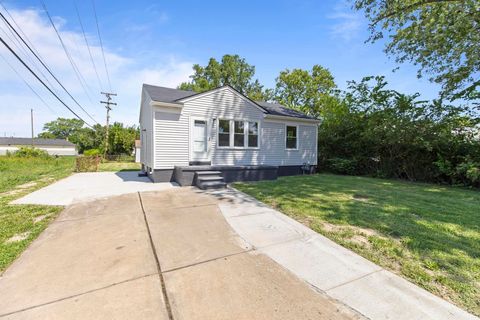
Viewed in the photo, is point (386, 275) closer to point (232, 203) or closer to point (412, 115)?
point (232, 203)

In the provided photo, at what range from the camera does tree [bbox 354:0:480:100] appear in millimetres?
9430

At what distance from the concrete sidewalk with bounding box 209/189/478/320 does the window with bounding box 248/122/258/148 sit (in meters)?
6.21

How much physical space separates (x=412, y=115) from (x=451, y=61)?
150 inches

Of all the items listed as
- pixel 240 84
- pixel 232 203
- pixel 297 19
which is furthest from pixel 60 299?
pixel 240 84

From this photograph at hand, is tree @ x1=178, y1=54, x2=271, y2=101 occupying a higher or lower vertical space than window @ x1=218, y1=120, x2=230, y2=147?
higher

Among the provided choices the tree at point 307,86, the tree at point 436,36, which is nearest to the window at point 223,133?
the tree at point 436,36

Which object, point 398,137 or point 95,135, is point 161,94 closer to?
point 398,137

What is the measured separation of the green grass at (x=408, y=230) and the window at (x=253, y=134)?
4.00 metres

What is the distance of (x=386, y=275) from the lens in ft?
8.14

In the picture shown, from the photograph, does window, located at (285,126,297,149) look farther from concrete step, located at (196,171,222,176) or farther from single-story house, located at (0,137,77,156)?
single-story house, located at (0,137,77,156)

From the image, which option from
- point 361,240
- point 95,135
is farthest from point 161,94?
point 95,135

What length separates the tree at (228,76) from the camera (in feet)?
99.1

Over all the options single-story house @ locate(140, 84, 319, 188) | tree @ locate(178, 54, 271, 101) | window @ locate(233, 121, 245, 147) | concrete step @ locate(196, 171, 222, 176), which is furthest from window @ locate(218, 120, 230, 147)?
tree @ locate(178, 54, 271, 101)

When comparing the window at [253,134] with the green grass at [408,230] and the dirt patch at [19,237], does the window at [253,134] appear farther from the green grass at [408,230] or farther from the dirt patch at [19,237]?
the dirt patch at [19,237]
